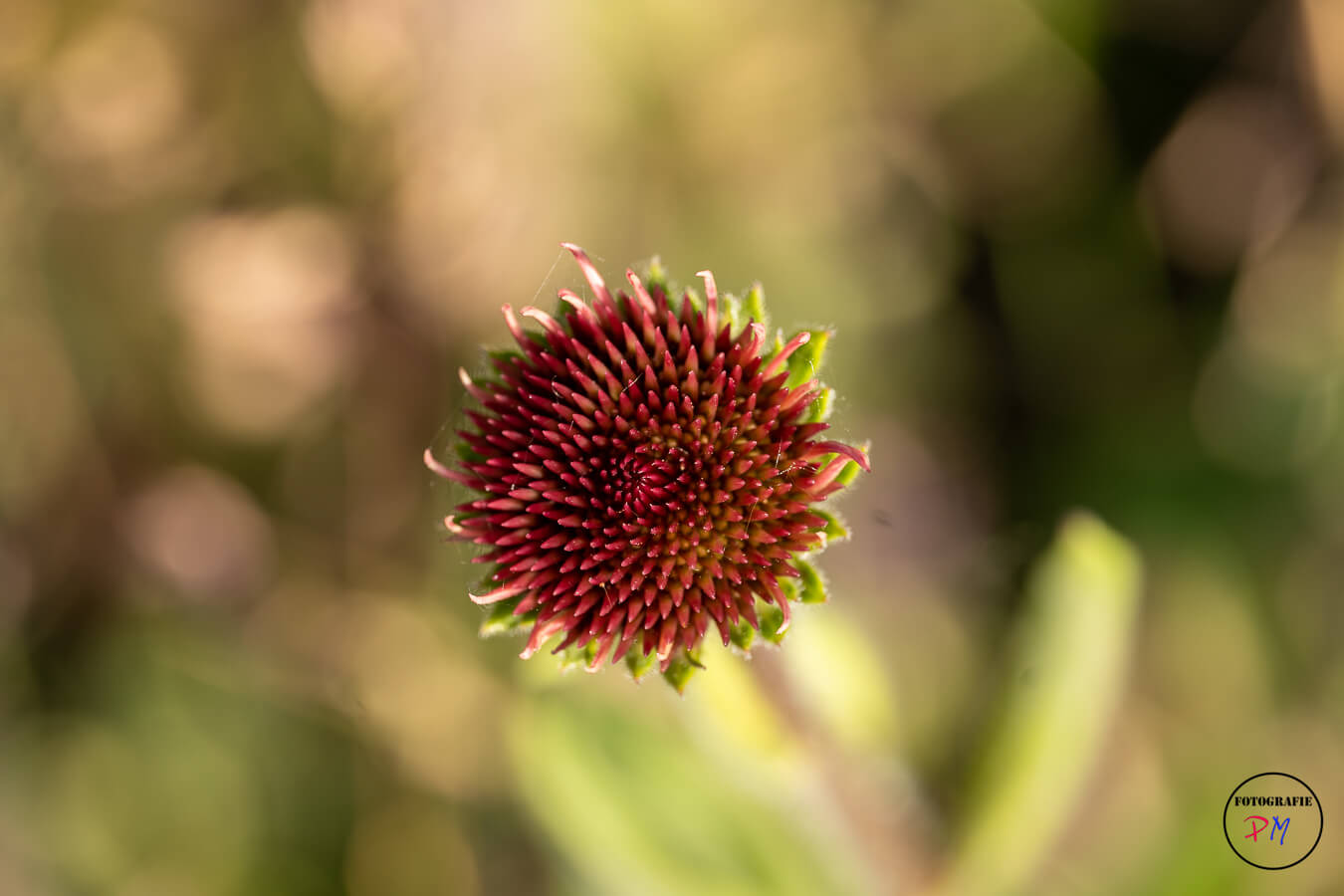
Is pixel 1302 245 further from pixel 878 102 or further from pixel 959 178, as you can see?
pixel 878 102

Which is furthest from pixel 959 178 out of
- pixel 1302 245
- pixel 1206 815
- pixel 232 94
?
pixel 232 94

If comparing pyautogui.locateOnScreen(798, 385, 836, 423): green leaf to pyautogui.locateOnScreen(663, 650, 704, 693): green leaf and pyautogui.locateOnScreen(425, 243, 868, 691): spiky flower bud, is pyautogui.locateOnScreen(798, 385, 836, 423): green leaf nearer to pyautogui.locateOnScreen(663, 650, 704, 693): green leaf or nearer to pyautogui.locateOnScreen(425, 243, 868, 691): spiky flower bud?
pyautogui.locateOnScreen(425, 243, 868, 691): spiky flower bud

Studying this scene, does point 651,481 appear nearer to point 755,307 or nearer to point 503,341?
point 755,307

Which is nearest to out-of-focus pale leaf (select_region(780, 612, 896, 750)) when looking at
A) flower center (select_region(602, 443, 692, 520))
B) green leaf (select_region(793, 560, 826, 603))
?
green leaf (select_region(793, 560, 826, 603))

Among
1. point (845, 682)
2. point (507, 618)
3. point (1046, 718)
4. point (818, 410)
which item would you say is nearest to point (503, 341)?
point (845, 682)

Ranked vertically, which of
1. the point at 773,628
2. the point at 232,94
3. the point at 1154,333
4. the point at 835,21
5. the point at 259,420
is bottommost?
the point at 259,420

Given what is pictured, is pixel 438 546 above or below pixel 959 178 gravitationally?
below

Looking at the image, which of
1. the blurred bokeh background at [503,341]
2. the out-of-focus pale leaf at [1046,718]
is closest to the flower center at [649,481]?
the out-of-focus pale leaf at [1046,718]
